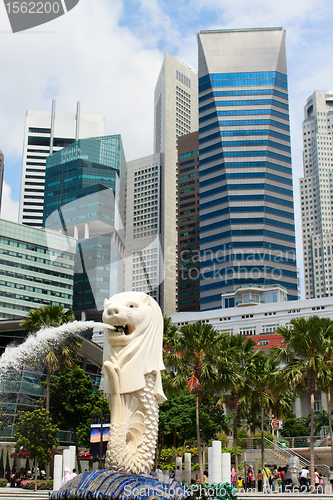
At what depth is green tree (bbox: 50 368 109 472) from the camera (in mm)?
41312

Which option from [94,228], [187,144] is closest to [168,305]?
[94,228]

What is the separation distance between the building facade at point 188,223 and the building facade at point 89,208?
19.1 m

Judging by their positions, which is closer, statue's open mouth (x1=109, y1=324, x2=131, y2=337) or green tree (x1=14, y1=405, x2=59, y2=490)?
statue's open mouth (x1=109, y1=324, x2=131, y2=337)

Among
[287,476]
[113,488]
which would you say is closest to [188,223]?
[287,476]

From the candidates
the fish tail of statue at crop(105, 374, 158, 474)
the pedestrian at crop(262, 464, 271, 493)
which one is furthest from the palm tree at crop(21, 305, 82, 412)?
the fish tail of statue at crop(105, 374, 158, 474)

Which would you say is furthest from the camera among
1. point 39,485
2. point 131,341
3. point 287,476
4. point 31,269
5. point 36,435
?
point 31,269

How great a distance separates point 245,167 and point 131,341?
12289 centimetres

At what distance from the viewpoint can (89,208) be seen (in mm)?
164500

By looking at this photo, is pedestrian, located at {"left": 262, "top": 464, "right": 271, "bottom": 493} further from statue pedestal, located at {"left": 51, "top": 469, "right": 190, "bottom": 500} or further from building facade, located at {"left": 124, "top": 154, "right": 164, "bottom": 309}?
building facade, located at {"left": 124, "top": 154, "right": 164, "bottom": 309}

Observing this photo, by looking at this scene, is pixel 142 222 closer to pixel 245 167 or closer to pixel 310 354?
pixel 245 167

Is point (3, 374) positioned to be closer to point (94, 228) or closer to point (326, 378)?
point (326, 378)

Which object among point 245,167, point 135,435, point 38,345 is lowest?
point 135,435

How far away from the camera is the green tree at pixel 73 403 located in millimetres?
41312

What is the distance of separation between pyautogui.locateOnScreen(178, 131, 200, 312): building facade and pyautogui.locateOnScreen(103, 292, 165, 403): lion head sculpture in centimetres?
13849
